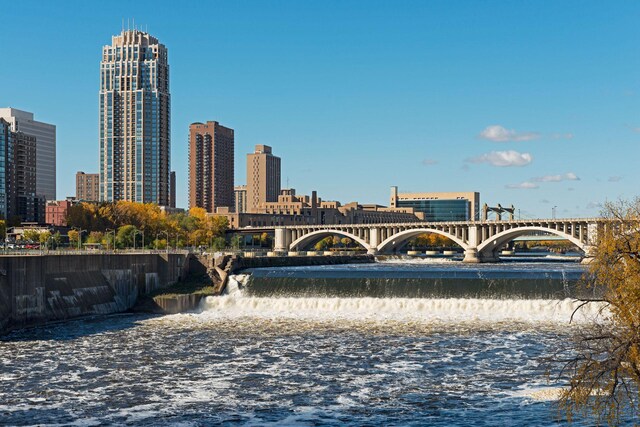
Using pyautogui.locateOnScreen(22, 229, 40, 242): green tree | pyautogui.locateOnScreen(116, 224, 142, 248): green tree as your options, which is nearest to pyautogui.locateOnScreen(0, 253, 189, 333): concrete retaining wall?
pyautogui.locateOnScreen(116, 224, 142, 248): green tree

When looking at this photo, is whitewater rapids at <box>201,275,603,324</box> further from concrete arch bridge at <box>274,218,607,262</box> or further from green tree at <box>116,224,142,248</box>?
green tree at <box>116,224,142,248</box>

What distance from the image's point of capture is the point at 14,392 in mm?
33906

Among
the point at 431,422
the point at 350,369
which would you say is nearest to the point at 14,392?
the point at 350,369

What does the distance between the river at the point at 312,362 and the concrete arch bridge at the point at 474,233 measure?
61.1 m

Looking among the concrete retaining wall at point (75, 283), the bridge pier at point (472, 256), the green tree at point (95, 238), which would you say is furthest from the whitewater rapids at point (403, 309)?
the bridge pier at point (472, 256)

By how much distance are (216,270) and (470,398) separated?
47420mm

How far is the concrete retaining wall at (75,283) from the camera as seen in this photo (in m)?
53.7

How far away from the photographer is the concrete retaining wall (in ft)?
176

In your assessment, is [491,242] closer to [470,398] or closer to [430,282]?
[430,282]

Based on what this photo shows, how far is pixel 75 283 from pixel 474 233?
94997 mm

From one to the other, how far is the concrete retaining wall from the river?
219 cm

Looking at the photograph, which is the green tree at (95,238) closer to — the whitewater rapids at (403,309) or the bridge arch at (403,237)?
the bridge arch at (403,237)

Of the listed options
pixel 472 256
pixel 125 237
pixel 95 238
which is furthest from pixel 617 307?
pixel 472 256

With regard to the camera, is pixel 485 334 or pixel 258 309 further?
pixel 258 309
